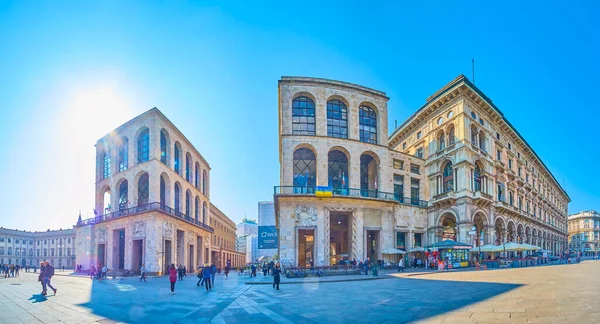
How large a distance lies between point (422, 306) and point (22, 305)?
13029 mm

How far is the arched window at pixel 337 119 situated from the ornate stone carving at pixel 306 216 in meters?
8.10

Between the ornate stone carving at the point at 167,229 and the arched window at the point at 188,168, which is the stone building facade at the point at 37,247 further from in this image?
the ornate stone carving at the point at 167,229

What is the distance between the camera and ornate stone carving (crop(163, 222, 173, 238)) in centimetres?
3759

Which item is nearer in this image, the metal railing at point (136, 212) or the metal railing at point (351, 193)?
the metal railing at point (351, 193)

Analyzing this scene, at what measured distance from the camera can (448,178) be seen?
4053 cm

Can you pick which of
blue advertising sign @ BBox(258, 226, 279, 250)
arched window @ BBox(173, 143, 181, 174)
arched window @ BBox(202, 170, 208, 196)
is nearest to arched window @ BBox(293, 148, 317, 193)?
blue advertising sign @ BBox(258, 226, 279, 250)

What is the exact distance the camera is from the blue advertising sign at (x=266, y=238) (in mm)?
43312

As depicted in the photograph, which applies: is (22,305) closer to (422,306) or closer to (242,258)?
(422,306)

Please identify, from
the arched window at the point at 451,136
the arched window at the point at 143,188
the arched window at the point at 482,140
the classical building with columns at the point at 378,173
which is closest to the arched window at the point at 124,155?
the arched window at the point at 143,188

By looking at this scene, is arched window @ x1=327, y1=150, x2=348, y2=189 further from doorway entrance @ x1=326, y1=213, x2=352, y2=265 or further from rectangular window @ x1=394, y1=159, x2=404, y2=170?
rectangular window @ x1=394, y1=159, x2=404, y2=170

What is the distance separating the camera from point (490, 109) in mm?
43688

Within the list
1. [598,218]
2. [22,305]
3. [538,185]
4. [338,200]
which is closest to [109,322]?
[22,305]

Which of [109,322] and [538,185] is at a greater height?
[538,185]

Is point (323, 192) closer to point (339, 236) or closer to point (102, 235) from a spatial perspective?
point (339, 236)
